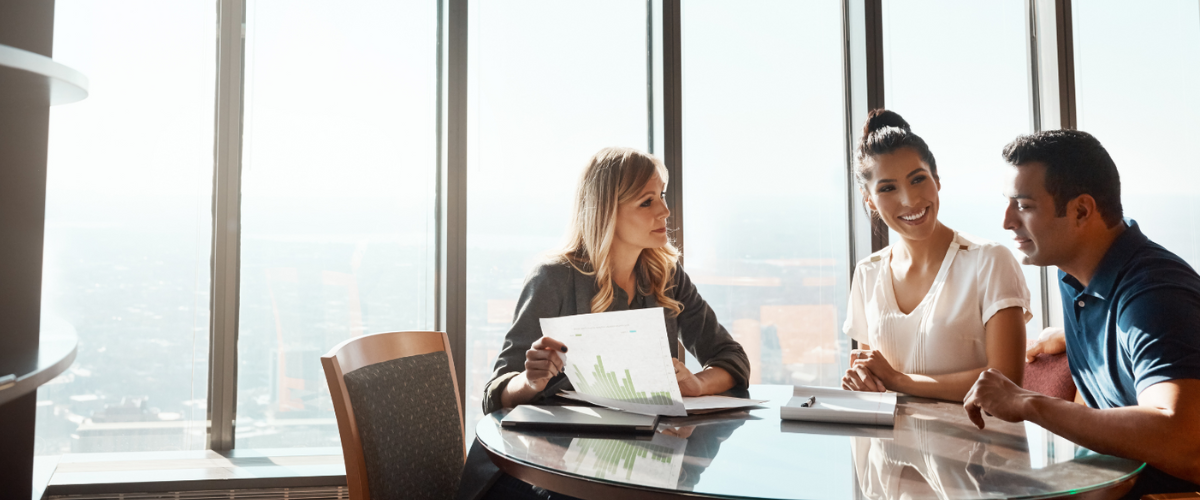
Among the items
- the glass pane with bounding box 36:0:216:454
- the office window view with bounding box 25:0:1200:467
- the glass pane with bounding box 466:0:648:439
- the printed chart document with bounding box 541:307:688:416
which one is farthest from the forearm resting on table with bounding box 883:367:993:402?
the glass pane with bounding box 36:0:216:454

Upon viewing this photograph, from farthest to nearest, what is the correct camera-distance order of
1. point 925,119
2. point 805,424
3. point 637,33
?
point 925,119, point 637,33, point 805,424

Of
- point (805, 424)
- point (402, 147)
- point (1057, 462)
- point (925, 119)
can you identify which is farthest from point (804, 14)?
point (1057, 462)

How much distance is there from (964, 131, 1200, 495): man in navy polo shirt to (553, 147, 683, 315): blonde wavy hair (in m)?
0.91

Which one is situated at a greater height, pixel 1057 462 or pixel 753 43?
pixel 753 43

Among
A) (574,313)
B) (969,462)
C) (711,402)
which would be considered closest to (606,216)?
(574,313)

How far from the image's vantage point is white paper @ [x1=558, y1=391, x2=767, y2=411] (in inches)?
59.6

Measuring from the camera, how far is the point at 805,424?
1416 mm

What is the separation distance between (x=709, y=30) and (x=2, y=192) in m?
2.56

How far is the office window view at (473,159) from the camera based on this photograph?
2.50m

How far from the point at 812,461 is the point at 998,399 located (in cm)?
41

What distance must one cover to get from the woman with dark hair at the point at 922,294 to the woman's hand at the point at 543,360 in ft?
2.67

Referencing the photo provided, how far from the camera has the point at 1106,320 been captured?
143 centimetres

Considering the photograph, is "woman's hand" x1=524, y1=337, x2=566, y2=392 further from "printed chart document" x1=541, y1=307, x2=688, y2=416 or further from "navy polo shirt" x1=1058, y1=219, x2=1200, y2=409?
"navy polo shirt" x1=1058, y1=219, x2=1200, y2=409

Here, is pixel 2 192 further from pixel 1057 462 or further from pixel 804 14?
pixel 804 14
